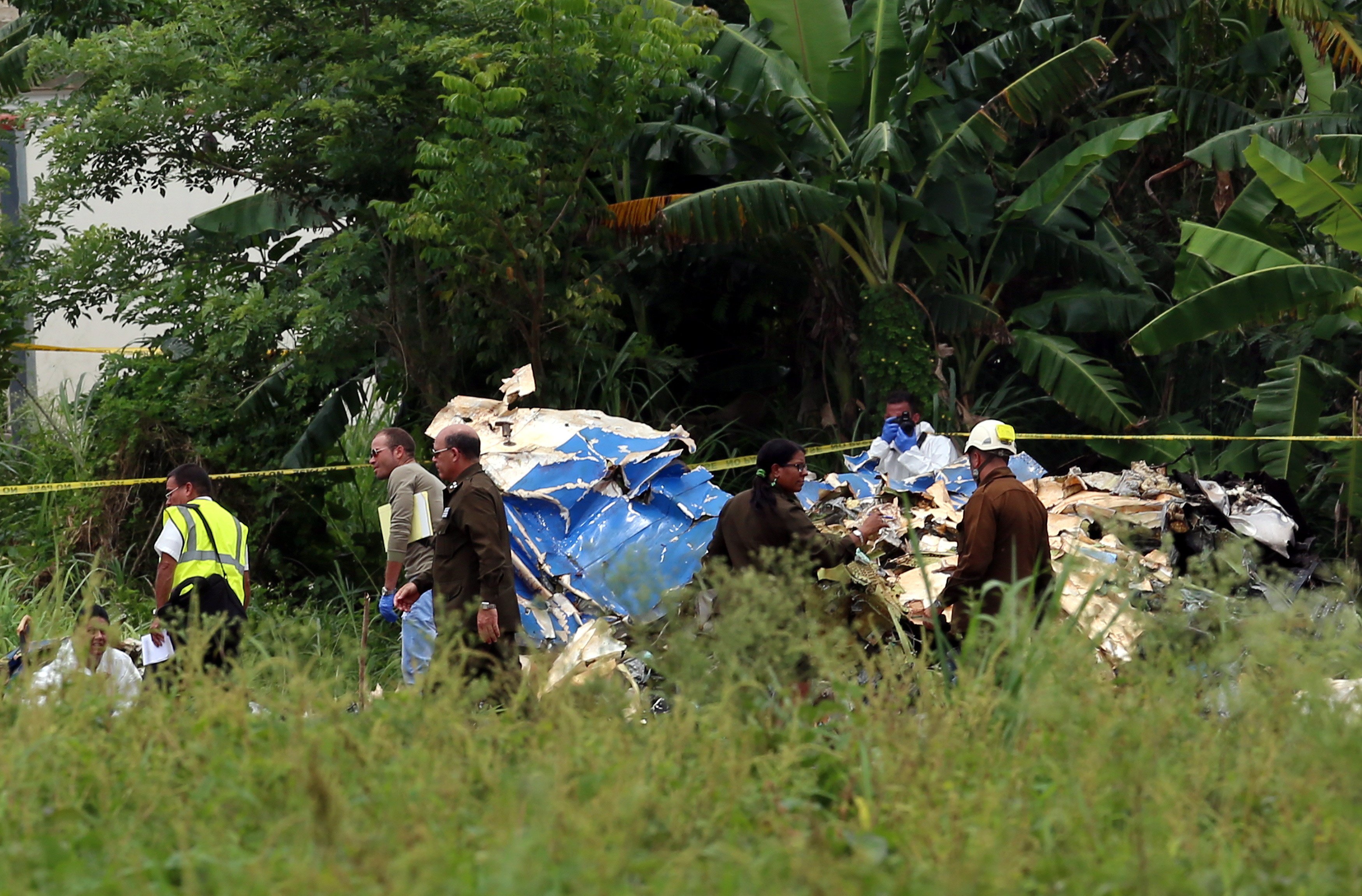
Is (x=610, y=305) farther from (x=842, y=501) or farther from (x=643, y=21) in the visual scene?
(x=842, y=501)

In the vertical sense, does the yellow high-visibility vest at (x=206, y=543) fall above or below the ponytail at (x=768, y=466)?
below

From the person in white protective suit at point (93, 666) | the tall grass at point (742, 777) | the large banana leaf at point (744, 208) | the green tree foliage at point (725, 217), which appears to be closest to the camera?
the tall grass at point (742, 777)

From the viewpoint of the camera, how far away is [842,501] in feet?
28.6

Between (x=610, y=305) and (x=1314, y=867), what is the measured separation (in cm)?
840

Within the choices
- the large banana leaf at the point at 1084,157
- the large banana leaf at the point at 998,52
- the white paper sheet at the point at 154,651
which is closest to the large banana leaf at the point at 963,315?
the large banana leaf at the point at 1084,157

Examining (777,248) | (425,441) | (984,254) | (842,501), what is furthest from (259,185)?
(984,254)

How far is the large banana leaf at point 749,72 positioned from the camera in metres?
10.8

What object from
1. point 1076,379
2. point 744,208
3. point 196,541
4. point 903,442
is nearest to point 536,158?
point 744,208

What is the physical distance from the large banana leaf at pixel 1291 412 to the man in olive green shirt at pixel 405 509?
6073 millimetres

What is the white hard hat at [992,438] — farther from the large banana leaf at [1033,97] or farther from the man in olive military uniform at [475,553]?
the large banana leaf at [1033,97]

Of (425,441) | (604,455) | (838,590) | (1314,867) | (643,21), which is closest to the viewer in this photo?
(1314,867)

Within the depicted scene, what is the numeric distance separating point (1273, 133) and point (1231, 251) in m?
1.94

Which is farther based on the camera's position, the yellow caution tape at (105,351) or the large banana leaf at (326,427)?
Answer: the yellow caution tape at (105,351)

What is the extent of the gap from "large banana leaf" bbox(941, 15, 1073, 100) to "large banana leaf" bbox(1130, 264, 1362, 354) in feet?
8.63
